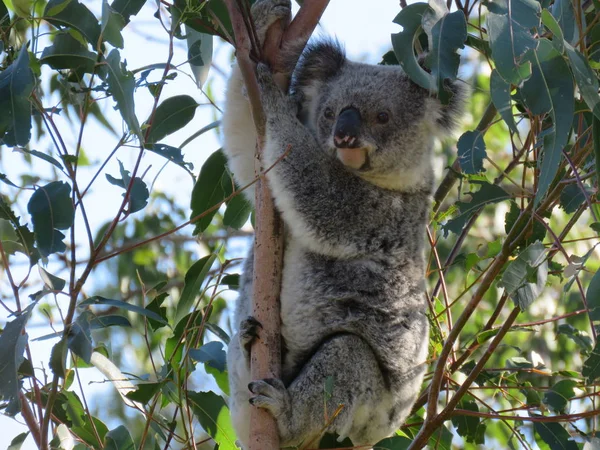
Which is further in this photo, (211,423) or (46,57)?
(211,423)

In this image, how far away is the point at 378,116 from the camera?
9.48 feet

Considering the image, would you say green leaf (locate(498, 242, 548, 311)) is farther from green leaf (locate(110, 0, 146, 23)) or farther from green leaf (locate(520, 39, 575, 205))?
green leaf (locate(110, 0, 146, 23))

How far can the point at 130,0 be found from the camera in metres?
2.44

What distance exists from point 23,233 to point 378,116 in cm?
133

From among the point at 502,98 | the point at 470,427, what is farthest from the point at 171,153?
the point at 470,427

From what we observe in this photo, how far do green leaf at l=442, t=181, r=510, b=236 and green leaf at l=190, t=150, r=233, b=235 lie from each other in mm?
911

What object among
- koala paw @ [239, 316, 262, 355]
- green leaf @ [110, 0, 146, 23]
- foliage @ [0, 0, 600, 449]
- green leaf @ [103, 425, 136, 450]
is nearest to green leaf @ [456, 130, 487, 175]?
foliage @ [0, 0, 600, 449]

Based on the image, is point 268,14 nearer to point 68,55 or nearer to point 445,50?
point 68,55

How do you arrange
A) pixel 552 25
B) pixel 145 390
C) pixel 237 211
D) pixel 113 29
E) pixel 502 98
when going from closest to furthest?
pixel 552 25 < pixel 502 98 < pixel 113 29 < pixel 145 390 < pixel 237 211

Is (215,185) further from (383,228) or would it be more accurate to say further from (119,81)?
(119,81)

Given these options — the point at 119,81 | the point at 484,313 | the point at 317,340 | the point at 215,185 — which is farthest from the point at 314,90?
the point at 484,313

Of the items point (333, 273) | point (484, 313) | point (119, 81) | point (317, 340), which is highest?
point (119, 81)

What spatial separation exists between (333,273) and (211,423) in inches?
26.7

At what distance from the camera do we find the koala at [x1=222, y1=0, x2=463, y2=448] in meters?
2.55
